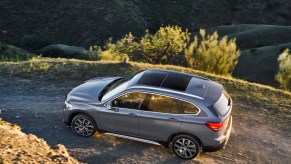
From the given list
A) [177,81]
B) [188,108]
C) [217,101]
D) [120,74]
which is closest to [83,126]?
[177,81]

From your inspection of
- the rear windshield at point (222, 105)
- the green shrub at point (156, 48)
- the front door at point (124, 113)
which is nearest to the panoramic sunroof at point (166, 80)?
the front door at point (124, 113)

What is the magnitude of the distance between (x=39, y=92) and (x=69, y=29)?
4103cm

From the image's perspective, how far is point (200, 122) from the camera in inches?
368

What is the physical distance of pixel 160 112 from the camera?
9.64 metres

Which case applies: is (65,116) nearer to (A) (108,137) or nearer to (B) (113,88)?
(A) (108,137)

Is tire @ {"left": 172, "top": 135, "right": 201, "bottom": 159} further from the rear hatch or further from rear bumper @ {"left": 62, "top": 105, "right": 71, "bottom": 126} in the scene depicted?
rear bumper @ {"left": 62, "top": 105, "right": 71, "bottom": 126}

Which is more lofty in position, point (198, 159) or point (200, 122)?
point (200, 122)

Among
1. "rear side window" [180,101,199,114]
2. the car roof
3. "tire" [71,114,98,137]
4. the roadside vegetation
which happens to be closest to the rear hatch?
the car roof

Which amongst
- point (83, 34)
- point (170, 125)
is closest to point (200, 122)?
point (170, 125)

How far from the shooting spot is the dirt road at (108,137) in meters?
9.95

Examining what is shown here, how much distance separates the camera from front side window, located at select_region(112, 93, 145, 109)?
9.82 metres

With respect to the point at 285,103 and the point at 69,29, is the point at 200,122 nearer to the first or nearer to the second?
the point at 285,103

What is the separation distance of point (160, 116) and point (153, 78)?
123 cm

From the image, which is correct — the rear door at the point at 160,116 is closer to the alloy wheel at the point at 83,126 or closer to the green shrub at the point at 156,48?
the alloy wheel at the point at 83,126
